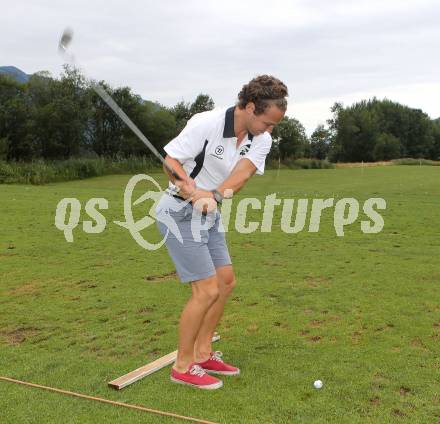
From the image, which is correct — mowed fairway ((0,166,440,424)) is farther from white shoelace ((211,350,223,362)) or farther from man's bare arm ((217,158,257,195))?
man's bare arm ((217,158,257,195))

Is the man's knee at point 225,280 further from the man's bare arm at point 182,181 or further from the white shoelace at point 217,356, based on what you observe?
the man's bare arm at point 182,181

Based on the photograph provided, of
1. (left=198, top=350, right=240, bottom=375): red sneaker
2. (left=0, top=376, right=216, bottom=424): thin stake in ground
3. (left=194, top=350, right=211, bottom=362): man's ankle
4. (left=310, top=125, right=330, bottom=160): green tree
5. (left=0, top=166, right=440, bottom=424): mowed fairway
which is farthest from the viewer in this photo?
(left=310, top=125, right=330, bottom=160): green tree

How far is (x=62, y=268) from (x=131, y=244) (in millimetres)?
2450

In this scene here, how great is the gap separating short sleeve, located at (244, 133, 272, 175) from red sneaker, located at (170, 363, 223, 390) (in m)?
1.69

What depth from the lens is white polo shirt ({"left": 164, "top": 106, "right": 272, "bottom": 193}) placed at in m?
4.30

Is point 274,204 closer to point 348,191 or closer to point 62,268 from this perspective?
point 348,191

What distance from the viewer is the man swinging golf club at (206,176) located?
4309 millimetres

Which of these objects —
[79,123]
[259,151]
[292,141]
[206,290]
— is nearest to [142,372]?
[206,290]

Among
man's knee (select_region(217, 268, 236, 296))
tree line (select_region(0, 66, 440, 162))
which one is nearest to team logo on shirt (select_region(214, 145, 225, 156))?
man's knee (select_region(217, 268, 236, 296))

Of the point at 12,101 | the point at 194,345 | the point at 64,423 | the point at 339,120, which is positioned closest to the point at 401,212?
the point at 194,345

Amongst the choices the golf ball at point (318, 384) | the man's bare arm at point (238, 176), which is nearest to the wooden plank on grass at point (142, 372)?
the golf ball at point (318, 384)

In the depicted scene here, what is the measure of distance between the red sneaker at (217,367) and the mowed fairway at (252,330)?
0.10 metres

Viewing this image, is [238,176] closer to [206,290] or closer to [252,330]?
[206,290]

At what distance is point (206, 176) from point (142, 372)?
5.69ft
